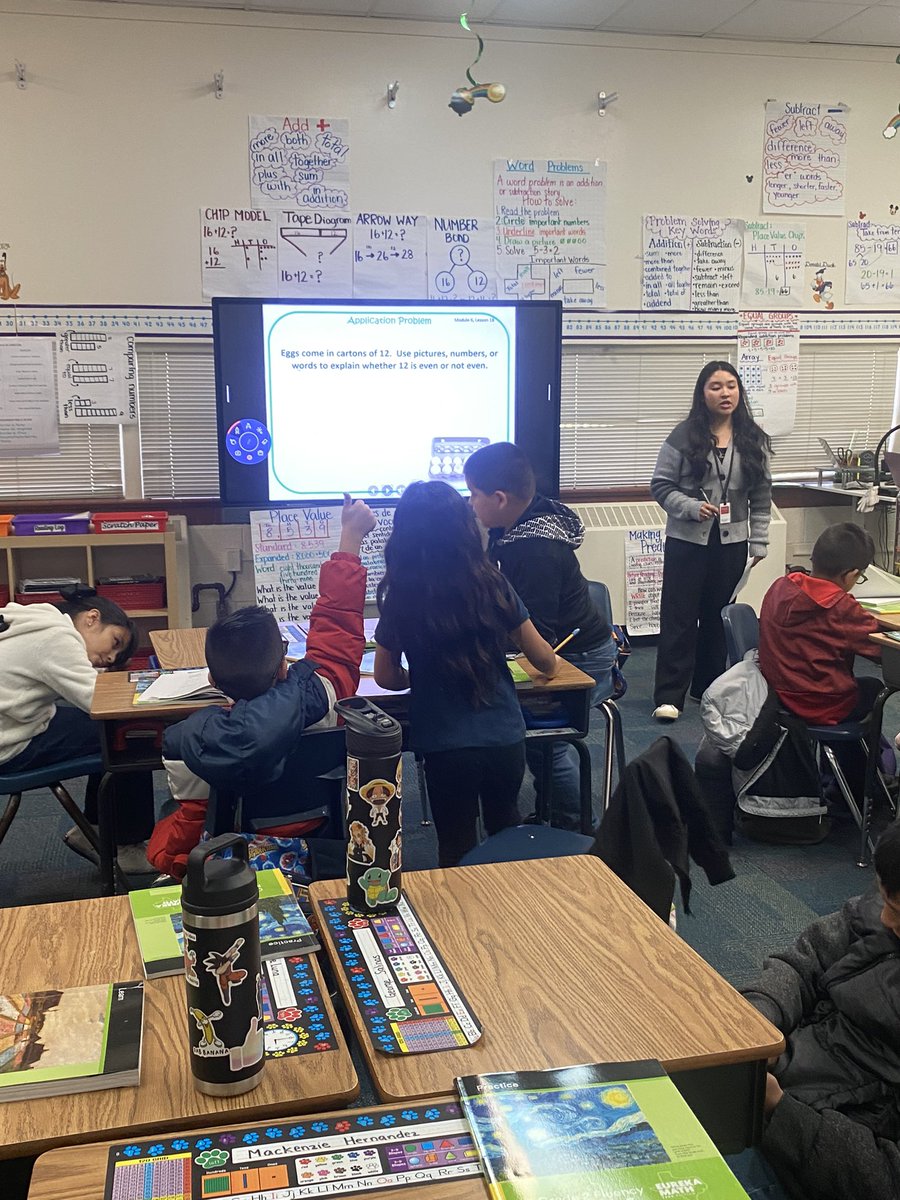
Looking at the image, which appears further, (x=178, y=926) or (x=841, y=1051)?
(x=841, y=1051)

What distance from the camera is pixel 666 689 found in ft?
14.8

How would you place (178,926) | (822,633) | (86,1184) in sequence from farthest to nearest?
(822,633)
(178,926)
(86,1184)

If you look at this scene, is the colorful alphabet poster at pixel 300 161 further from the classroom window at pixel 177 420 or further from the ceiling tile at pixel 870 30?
the ceiling tile at pixel 870 30

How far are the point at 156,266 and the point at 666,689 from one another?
297 centimetres

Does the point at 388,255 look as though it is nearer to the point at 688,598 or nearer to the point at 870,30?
the point at 688,598

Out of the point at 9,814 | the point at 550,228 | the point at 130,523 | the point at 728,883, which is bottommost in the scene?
the point at 728,883

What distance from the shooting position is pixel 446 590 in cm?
226

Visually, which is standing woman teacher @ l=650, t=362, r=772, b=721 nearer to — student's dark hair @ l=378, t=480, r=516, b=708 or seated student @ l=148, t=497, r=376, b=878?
student's dark hair @ l=378, t=480, r=516, b=708

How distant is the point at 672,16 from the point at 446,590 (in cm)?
385

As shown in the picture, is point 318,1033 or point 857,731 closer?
point 318,1033

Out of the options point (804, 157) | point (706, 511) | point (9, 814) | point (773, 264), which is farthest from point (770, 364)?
point (9, 814)

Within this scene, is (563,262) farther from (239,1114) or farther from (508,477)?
(239,1114)

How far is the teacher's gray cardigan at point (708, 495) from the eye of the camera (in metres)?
4.48

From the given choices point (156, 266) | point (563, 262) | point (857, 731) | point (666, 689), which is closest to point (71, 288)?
point (156, 266)
